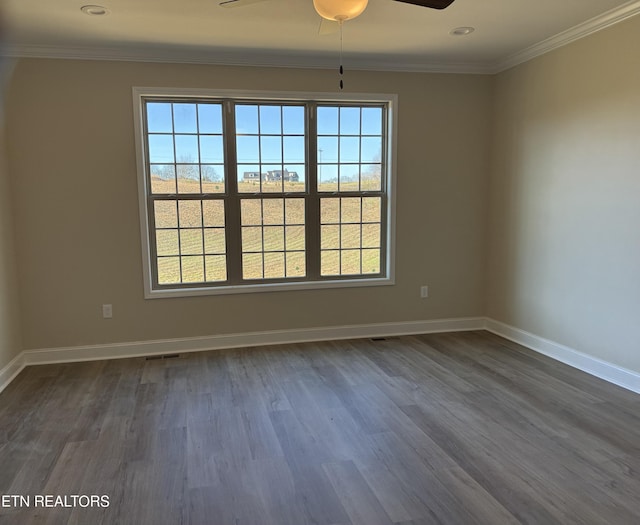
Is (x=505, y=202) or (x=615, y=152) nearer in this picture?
(x=615, y=152)

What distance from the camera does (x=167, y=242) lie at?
4199 mm

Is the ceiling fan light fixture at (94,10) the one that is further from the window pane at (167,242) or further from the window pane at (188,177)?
the window pane at (167,242)

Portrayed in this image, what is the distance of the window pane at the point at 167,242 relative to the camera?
13.7ft

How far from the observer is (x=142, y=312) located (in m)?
4.15

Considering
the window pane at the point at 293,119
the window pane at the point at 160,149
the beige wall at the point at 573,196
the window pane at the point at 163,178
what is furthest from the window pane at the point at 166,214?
the beige wall at the point at 573,196

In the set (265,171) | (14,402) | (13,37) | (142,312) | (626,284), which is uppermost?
(13,37)

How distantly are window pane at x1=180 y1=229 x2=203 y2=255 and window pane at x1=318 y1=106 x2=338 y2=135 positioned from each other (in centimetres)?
153

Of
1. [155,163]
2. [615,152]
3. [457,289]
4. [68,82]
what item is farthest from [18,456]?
[615,152]

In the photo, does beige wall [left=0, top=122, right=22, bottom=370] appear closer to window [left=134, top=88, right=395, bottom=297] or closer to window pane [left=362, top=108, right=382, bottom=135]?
window [left=134, top=88, right=395, bottom=297]

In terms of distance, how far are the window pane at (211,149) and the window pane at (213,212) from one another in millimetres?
378

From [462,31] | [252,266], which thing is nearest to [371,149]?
[462,31]

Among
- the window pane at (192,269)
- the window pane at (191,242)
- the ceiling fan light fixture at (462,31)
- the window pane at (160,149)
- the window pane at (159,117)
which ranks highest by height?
the ceiling fan light fixture at (462,31)

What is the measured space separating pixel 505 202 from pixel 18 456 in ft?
14.4

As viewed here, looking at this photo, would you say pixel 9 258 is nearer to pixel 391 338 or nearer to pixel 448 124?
pixel 391 338
